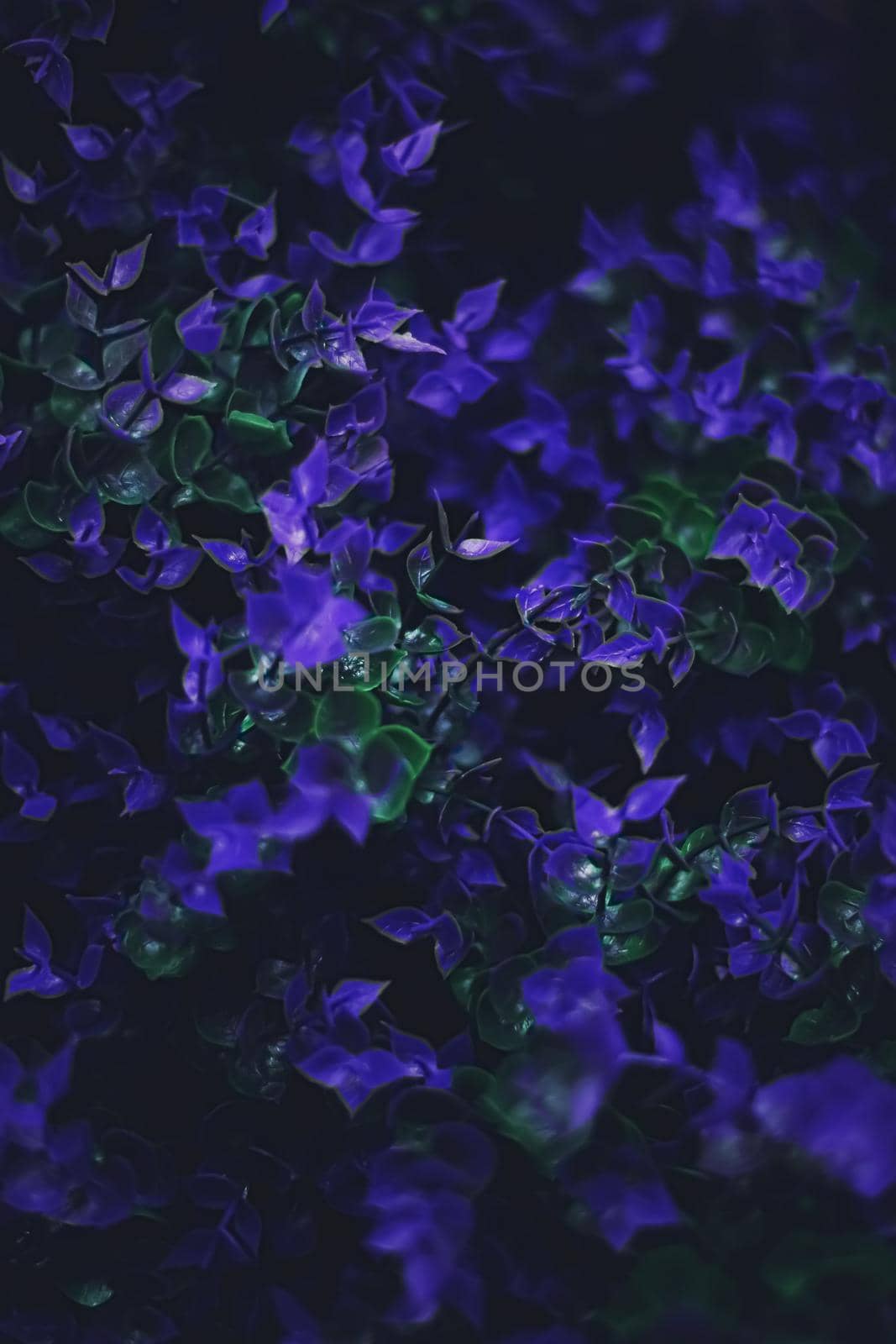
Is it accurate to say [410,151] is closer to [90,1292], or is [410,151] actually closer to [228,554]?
[228,554]

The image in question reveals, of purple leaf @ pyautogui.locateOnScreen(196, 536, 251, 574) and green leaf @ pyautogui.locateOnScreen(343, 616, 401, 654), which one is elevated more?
purple leaf @ pyautogui.locateOnScreen(196, 536, 251, 574)

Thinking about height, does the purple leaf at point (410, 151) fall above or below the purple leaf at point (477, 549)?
above

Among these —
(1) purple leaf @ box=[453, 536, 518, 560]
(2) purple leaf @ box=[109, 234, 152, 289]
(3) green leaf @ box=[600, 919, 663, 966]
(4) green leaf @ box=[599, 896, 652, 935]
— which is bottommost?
(3) green leaf @ box=[600, 919, 663, 966]

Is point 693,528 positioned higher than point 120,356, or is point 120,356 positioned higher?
point 120,356

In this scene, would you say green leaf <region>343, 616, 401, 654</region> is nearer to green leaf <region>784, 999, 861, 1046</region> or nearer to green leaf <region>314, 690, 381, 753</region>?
green leaf <region>314, 690, 381, 753</region>

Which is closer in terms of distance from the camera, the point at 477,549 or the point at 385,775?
the point at 385,775

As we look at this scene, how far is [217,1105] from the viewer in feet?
2.55

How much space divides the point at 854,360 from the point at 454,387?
0.34m

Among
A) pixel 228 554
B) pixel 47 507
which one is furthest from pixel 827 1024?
pixel 47 507

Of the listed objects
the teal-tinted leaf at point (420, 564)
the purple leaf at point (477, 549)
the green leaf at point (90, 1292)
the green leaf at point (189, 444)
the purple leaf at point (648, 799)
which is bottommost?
the green leaf at point (90, 1292)

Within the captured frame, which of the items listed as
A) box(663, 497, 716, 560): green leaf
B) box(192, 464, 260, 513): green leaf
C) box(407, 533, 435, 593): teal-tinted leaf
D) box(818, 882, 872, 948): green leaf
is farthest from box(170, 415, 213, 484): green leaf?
box(818, 882, 872, 948): green leaf

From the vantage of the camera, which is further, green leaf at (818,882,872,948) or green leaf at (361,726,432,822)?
green leaf at (818,882,872,948)

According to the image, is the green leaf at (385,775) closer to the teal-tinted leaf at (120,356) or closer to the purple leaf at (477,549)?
the purple leaf at (477,549)

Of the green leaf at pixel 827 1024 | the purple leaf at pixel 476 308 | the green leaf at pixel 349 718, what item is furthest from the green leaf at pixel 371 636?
the green leaf at pixel 827 1024
